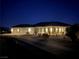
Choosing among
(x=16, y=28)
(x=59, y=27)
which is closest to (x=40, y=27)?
(x=59, y=27)

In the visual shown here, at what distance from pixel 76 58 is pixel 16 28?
2852 centimetres

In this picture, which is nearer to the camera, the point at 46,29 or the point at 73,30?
the point at 73,30

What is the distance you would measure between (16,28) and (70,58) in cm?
2846

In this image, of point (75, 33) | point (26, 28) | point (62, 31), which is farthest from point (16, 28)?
point (75, 33)

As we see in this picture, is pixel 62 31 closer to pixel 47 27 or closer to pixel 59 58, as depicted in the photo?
pixel 47 27

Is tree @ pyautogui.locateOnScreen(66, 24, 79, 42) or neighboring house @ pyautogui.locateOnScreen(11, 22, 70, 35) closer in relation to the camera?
tree @ pyautogui.locateOnScreen(66, 24, 79, 42)

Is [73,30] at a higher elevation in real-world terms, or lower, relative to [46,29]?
lower

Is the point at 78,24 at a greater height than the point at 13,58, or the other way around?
the point at 78,24

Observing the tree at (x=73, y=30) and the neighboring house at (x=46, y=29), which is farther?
the neighboring house at (x=46, y=29)

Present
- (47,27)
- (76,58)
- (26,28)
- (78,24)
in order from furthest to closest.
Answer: (26,28)
(47,27)
(78,24)
(76,58)

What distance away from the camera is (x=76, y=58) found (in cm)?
692

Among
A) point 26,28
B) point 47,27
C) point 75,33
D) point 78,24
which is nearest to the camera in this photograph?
point 78,24

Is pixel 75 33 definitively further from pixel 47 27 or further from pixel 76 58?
pixel 47 27

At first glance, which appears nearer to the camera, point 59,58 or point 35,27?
point 59,58
